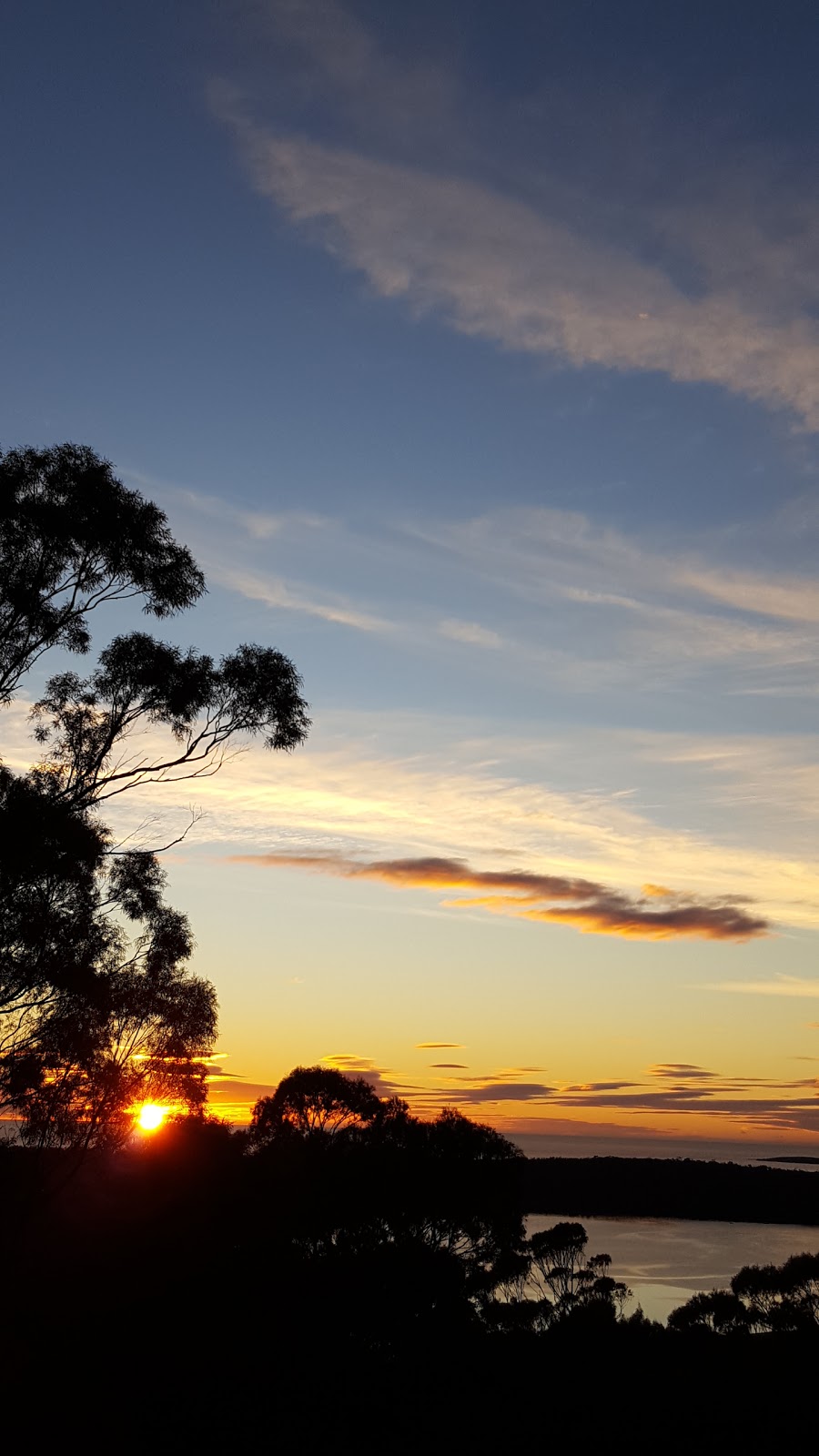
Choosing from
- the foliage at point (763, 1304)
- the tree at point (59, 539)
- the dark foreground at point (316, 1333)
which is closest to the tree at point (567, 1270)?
the foliage at point (763, 1304)

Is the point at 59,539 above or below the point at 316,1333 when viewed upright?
above

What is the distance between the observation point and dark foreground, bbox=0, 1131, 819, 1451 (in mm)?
31266

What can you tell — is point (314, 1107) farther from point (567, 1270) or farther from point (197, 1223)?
point (567, 1270)

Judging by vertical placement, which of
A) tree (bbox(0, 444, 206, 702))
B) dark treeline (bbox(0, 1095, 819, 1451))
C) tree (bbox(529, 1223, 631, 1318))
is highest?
tree (bbox(0, 444, 206, 702))

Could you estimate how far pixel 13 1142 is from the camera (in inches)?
1220

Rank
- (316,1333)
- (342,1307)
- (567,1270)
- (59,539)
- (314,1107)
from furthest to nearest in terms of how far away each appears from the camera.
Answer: (567,1270) < (314,1107) < (342,1307) < (316,1333) < (59,539)

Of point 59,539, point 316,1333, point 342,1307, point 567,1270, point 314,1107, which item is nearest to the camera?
point 59,539

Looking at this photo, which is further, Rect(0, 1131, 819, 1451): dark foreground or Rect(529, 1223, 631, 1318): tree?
Rect(529, 1223, 631, 1318): tree

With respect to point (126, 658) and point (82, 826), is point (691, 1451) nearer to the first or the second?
point (82, 826)

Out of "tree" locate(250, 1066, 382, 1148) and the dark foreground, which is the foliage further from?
"tree" locate(250, 1066, 382, 1148)

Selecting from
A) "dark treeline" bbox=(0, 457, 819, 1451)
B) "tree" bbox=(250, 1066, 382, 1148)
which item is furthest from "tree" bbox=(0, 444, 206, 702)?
"tree" bbox=(250, 1066, 382, 1148)

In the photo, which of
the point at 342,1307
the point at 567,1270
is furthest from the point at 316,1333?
the point at 567,1270

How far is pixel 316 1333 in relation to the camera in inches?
1794

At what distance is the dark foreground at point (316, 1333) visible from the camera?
31266 mm
